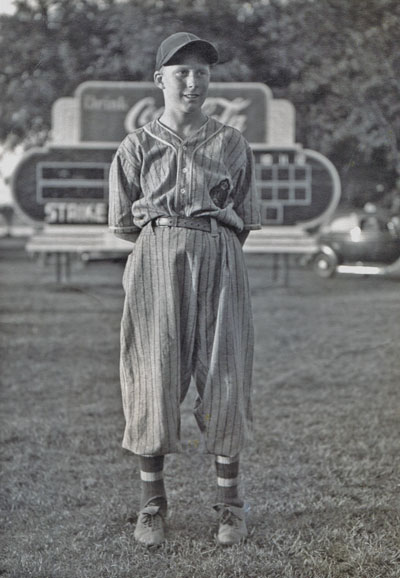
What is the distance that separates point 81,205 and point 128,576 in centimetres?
801

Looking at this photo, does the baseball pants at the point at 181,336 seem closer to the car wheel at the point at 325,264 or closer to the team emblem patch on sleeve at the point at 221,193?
the team emblem patch on sleeve at the point at 221,193

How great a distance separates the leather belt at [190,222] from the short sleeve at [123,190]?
0.14m

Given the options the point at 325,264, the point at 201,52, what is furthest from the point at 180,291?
the point at 325,264

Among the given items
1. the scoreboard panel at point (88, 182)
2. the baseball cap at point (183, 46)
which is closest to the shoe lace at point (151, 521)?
the baseball cap at point (183, 46)

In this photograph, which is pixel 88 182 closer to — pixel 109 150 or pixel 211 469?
pixel 109 150

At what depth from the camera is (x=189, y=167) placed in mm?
2447

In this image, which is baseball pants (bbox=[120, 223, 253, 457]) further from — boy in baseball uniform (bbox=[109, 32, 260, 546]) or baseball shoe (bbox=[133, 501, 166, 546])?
baseball shoe (bbox=[133, 501, 166, 546])

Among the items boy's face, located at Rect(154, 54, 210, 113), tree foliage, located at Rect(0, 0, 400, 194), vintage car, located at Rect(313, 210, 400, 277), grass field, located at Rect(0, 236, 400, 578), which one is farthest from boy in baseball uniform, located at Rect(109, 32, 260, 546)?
vintage car, located at Rect(313, 210, 400, 277)

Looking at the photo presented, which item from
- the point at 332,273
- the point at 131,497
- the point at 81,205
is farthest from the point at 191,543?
the point at 332,273

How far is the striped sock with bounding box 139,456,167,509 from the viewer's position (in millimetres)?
2615

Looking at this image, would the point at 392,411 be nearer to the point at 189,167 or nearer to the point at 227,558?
the point at 227,558

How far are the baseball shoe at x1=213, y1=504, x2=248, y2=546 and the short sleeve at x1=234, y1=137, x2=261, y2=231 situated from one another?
99cm

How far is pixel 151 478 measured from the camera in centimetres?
262

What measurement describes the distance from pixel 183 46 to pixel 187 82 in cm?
11
